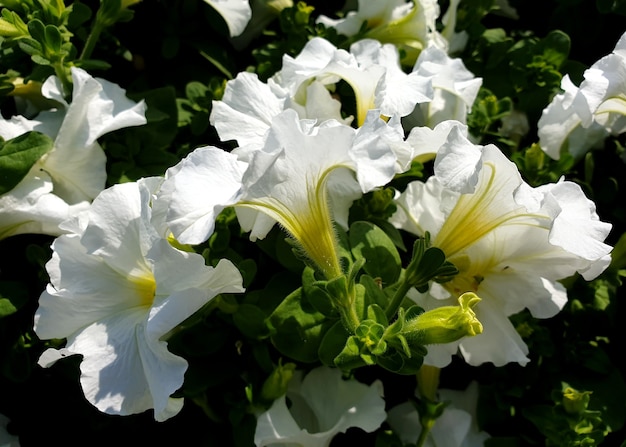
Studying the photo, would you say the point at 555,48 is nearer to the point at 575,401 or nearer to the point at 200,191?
the point at 575,401

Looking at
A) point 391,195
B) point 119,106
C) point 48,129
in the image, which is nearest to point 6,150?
point 48,129

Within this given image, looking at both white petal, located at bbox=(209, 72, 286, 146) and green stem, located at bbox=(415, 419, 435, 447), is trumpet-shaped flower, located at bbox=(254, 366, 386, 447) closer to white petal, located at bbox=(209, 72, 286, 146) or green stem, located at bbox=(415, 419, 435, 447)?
green stem, located at bbox=(415, 419, 435, 447)

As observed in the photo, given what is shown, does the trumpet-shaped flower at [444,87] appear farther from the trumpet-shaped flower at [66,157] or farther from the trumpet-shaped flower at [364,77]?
the trumpet-shaped flower at [66,157]

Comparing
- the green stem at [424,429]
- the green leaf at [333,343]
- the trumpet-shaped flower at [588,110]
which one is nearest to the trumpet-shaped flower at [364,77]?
the trumpet-shaped flower at [588,110]

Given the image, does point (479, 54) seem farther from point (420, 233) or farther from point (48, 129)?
point (48, 129)

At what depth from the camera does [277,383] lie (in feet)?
4.37

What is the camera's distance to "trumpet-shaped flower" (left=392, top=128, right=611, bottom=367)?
1.11 m

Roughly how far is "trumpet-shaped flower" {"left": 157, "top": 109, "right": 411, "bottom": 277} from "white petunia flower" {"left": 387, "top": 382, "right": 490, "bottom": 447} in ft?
1.95

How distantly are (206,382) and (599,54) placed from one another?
4.64 feet

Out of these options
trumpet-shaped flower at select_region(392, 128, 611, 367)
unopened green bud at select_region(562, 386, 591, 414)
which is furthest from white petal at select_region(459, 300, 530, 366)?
unopened green bud at select_region(562, 386, 591, 414)

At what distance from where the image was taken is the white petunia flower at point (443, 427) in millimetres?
1512

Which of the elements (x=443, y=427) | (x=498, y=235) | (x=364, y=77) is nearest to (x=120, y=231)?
(x=364, y=77)

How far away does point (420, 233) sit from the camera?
1.43 meters

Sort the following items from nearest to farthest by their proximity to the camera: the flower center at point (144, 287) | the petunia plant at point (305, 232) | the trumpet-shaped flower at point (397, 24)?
the petunia plant at point (305, 232) → the flower center at point (144, 287) → the trumpet-shaped flower at point (397, 24)
